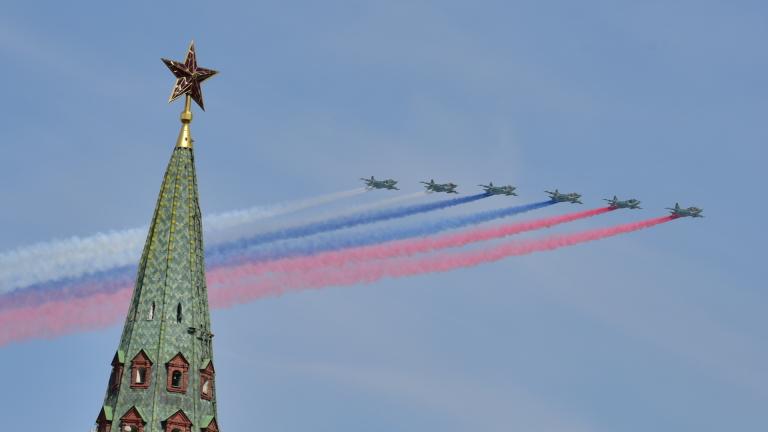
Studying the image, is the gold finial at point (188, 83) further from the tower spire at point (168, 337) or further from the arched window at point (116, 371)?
the arched window at point (116, 371)

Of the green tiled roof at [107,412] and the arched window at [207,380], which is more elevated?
the arched window at [207,380]

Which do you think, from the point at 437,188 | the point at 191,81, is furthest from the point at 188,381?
the point at 437,188

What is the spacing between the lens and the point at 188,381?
14000cm

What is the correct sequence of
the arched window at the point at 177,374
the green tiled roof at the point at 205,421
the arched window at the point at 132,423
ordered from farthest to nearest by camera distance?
the arched window at the point at 177,374
the green tiled roof at the point at 205,421
the arched window at the point at 132,423

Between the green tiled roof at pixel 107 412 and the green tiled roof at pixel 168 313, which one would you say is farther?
the green tiled roof at pixel 168 313

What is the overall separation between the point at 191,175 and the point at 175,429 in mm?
22350

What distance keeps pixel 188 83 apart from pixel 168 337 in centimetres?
2319

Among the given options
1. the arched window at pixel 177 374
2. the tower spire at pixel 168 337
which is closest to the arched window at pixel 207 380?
the tower spire at pixel 168 337

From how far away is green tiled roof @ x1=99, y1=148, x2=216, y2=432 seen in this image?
13862cm

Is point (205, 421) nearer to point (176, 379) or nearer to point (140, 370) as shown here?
point (176, 379)

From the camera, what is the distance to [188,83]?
152250 millimetres

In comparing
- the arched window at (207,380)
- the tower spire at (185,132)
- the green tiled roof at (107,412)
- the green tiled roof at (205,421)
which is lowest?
the green tiled roof at (205,421)

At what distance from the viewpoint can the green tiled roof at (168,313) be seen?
139 meters

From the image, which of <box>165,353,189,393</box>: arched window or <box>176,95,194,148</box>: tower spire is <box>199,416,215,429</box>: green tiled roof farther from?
<box>176,95,194,148</box>: tower spire
